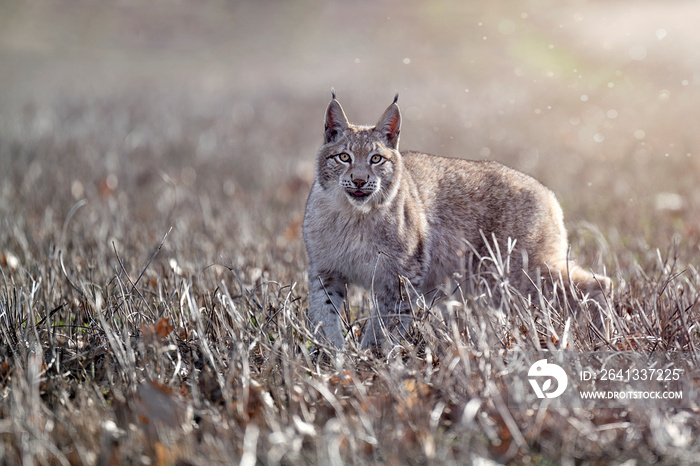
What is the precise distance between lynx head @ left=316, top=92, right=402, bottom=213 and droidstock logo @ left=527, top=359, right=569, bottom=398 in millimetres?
1337

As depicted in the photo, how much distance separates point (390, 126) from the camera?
4.11 meters

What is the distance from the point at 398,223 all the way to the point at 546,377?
1.33 m

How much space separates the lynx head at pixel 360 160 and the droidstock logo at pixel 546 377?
52.6 inches

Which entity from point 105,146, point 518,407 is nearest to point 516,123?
point 105,146

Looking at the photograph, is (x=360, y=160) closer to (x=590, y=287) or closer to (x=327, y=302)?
(x=327, y=302)

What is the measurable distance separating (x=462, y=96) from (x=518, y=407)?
522 inches

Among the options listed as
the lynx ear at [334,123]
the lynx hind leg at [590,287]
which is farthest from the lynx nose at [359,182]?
the lynx hind leg at [590,287]

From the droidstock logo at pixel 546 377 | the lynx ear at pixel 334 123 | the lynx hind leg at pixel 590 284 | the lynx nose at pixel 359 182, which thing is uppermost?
the lynx ear at pixel 334 123

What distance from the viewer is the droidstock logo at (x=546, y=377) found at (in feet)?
9.11

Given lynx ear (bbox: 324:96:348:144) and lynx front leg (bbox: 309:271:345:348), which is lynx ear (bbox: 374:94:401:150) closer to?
lynx ear (bbox: 324:96:348:144)

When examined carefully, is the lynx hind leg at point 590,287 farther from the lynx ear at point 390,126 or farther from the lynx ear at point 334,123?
the lynx ear at point 334,123

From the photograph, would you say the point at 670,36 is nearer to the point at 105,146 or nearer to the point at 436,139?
the point at 436,139

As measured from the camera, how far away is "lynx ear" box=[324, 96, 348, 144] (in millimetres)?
4056

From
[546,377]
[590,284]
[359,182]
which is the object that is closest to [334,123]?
[359,182]
